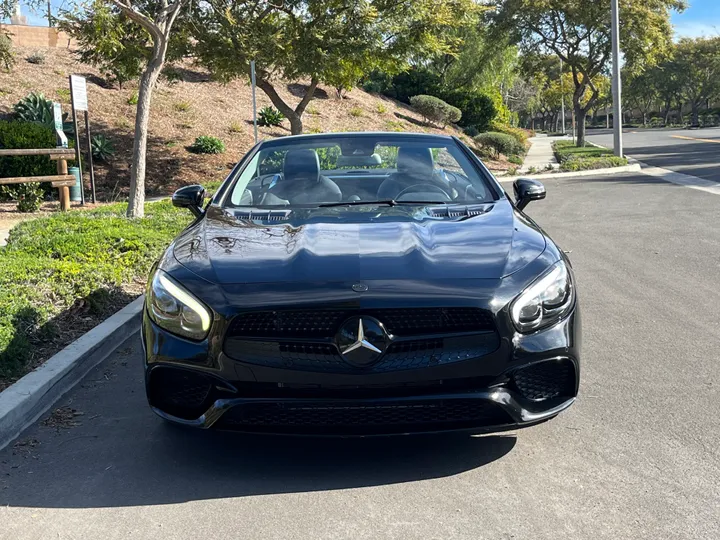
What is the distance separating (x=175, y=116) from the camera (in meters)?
26.2

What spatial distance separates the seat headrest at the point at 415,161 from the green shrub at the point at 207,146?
18361mm

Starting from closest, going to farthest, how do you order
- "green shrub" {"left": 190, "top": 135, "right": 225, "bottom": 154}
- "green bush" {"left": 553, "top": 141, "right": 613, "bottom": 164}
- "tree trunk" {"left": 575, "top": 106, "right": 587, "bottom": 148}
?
"green shrub" {"left": 190, "top": 135, "right": 225, "bottom": 154} < "green bush" {"left": 553, "top": 141, "right": 613, "bottom": 164} < "tree trunk" {"left": 575, "top": 106, "right": 587, "bottom": 148}

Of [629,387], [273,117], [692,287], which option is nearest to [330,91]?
[273,117]

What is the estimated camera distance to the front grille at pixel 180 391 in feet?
10.7

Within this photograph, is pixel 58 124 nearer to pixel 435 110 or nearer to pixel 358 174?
pixel 358 174

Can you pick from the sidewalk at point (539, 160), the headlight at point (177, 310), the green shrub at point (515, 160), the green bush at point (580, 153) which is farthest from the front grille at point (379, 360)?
the green shrub at point (515, 160)

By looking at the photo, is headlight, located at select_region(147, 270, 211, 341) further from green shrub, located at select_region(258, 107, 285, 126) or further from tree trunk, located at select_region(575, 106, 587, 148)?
tree trunk, located at select_region(575, 106, 587, 148)

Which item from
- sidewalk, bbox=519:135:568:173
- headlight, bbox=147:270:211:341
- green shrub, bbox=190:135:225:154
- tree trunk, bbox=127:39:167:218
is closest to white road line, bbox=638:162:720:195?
sidewalk, bbox=519:135:568:173

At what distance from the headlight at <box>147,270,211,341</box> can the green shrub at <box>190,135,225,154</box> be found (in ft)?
65.4

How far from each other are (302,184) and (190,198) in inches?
27.8

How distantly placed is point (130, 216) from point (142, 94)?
183 cm

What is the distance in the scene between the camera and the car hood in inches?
130

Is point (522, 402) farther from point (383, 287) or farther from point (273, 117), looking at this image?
point (273, 117)


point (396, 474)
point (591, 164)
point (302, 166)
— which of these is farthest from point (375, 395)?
point (591, 164)
